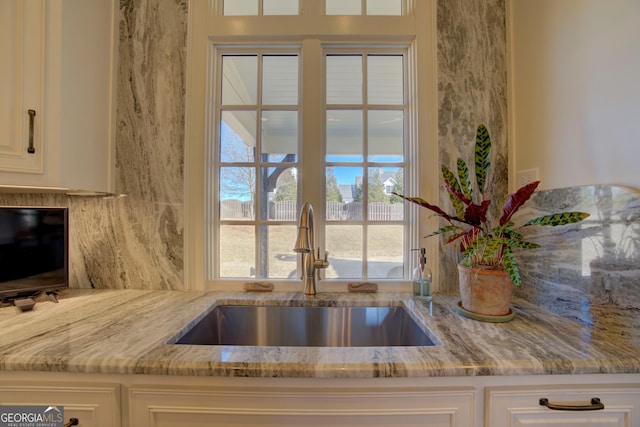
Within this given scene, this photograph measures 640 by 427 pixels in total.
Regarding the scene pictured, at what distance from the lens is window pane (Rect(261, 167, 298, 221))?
138 cm

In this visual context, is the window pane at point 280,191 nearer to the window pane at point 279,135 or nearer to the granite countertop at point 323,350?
the window pane at point 279,135

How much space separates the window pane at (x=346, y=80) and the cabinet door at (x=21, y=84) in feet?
3.92

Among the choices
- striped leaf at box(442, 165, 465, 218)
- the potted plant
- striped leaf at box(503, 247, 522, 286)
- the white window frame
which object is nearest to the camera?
striped leaf at box(503, 247, 522, 286)

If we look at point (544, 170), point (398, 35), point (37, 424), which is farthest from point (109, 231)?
point (544, 170)

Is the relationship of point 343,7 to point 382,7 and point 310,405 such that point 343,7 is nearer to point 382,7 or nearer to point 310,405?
point 382,7

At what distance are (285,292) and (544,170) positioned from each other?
1.28 meters

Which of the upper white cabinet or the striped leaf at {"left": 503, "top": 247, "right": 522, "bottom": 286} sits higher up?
the upper white cabinet

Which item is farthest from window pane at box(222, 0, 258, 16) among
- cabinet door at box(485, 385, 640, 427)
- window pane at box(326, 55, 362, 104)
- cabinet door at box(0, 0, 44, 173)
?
cabinet door at box(485, 385, 640, 427)

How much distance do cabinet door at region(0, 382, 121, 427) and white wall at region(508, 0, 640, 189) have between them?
64.3 inches

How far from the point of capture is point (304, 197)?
4.41 ft

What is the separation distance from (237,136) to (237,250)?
61cm

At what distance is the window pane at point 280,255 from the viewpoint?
4.53ft

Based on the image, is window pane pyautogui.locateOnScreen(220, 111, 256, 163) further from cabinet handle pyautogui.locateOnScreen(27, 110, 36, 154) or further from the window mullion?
cabinet handle pyautogui.locateOnScreen(27, 110, 36, 154)

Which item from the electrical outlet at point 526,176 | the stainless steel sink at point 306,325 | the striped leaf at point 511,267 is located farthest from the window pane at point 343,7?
the stainless steel sink at point 306,325
